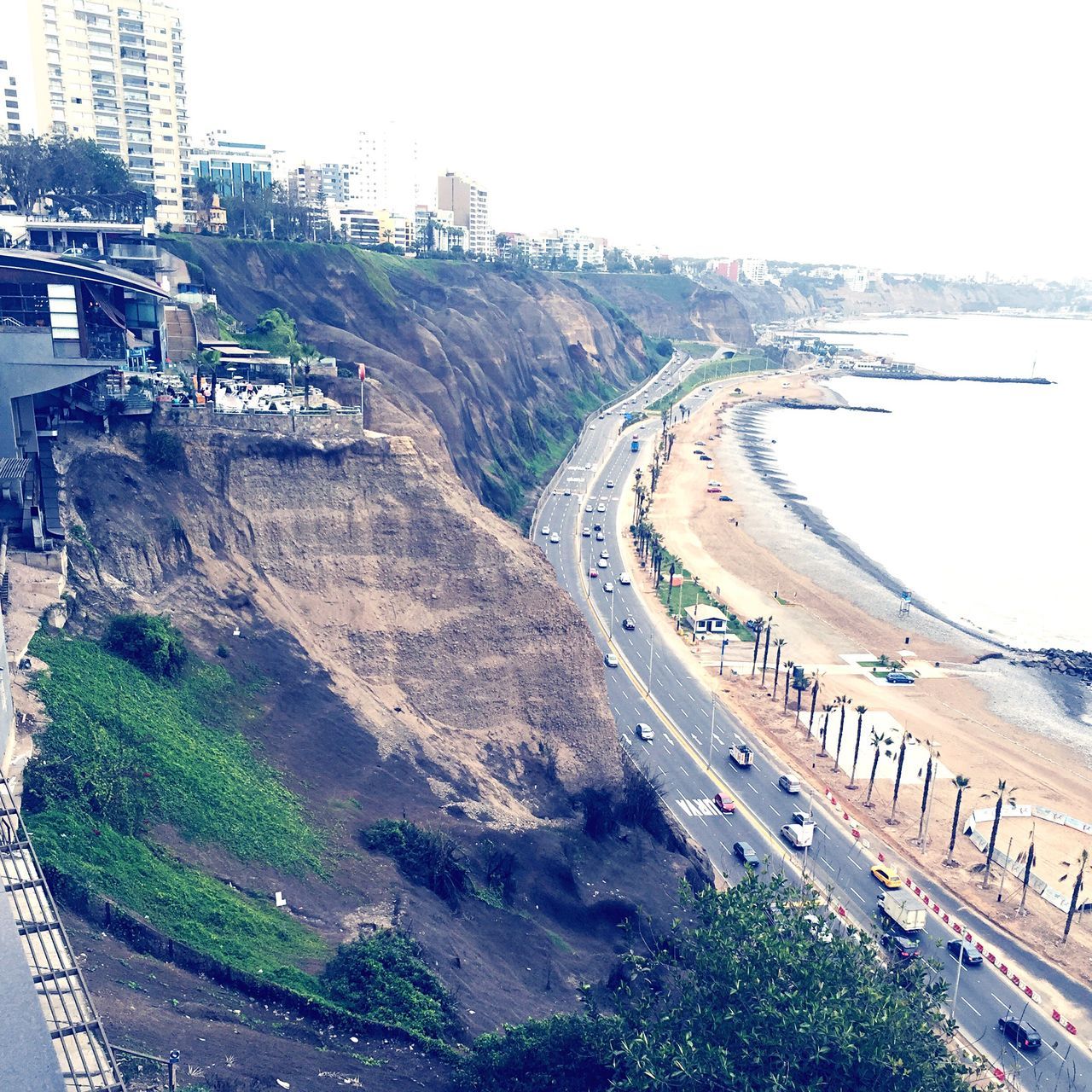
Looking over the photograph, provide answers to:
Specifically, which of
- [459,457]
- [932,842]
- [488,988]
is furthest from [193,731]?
[459,457]

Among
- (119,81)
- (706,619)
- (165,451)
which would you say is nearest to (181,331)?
(165,451)

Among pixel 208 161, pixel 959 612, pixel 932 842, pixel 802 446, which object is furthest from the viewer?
pixel 208 161

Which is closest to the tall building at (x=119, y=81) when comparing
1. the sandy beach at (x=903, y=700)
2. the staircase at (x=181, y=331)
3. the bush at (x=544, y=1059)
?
the staircase at (x=181, y=331)

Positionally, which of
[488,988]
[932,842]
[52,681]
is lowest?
[932,842]

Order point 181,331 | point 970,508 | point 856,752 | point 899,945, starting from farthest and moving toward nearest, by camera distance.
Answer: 1. point 970,508
2. point 181,331
3. point 856,752
4. point 899,945

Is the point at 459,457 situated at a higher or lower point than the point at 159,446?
lower

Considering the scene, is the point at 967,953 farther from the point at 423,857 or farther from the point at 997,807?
the point at 423,857

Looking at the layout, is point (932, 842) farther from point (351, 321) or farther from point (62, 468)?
point (351, 321)

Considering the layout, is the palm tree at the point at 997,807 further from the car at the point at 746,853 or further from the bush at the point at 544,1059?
the bush at the point at 544,1059
